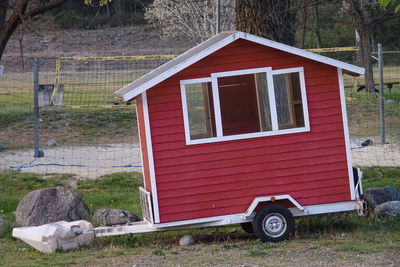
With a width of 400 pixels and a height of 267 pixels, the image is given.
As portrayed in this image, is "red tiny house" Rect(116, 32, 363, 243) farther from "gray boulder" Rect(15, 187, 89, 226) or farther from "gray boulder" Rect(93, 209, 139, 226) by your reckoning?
"gray boulder" Rect(15, 187, 89, 226)

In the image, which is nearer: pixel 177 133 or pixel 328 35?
pixel 177 133

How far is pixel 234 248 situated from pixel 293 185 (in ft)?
3.84

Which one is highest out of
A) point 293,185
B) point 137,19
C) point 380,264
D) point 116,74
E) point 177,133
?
point 137,19

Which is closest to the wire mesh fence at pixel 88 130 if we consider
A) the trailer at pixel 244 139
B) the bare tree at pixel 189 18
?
the trailer at pixel 244 139

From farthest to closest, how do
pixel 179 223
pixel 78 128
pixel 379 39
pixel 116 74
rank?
1. pixel 379 39
2. pixel 116 74
3. pixel 78 128
4. pixel 179 223

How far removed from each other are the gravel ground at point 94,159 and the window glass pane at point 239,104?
5.79 m

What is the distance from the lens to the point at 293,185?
10641 millimetres

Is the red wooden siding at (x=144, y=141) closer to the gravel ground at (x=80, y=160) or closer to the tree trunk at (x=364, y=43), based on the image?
the gravel ground at (x=80, y=160)

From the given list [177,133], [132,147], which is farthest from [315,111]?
[132,147]

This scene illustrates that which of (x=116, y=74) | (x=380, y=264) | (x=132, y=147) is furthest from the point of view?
(x=116, y=74)

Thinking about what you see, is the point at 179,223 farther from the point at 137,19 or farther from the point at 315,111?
the point at 137,19

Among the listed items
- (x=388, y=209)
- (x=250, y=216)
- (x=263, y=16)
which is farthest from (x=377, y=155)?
(x=250, y=216)

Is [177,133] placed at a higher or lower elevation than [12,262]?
higher

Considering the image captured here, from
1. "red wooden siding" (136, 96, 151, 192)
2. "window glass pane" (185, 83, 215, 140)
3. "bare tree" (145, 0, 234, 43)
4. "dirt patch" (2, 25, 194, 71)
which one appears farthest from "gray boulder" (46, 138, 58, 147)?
"dirt patch" (2, 25, 194, 71)
